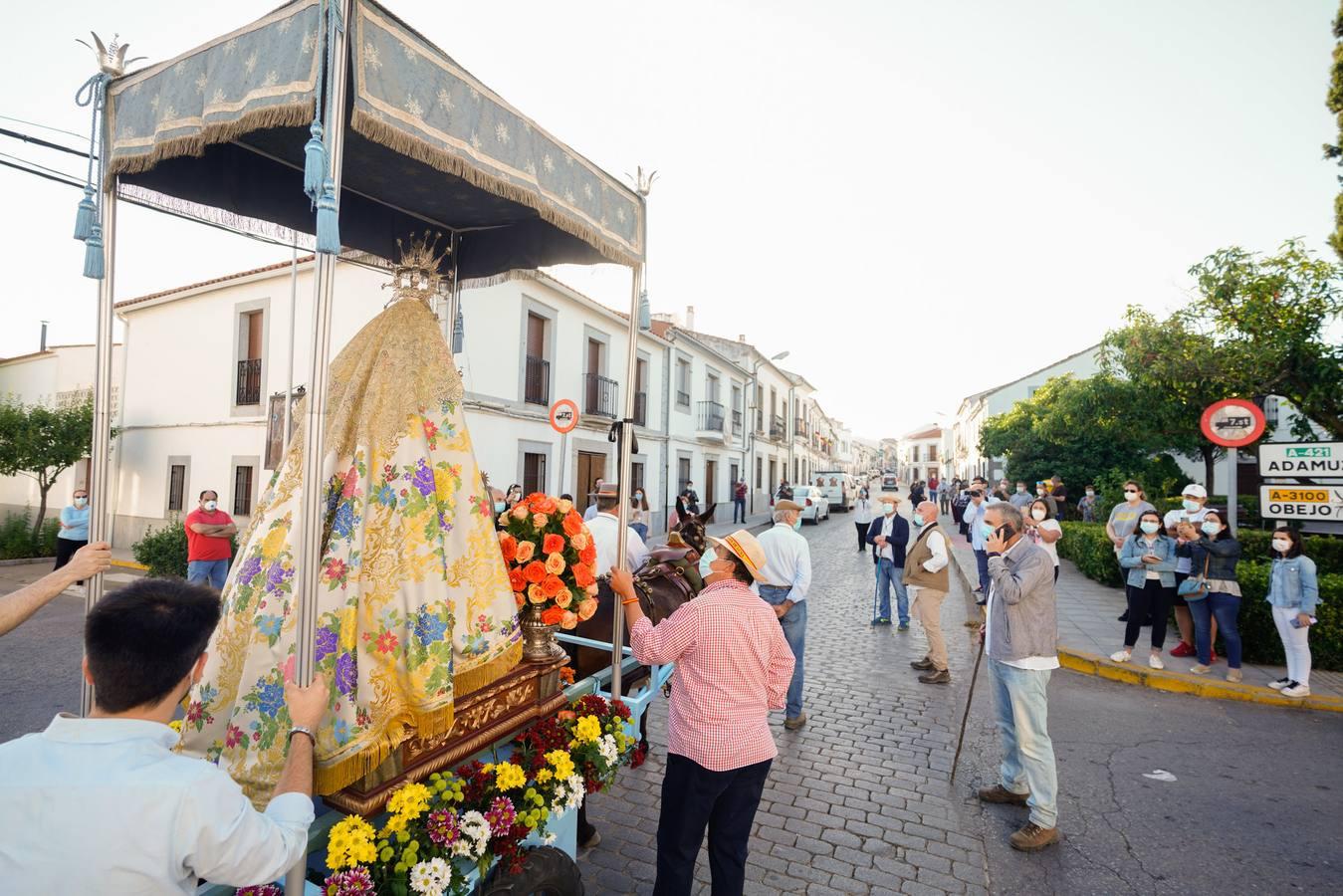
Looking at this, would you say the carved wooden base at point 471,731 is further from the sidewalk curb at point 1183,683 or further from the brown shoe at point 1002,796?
the sidewalk curb at point 1183,683

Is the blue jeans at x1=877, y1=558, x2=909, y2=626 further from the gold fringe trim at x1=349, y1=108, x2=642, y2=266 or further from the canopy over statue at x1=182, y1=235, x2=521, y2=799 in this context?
the canopy over statue at x1=182, y1=235, x2=521, y2=799

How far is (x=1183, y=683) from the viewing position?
21.1ft

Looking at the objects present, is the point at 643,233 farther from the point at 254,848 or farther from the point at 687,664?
the point at 254,848

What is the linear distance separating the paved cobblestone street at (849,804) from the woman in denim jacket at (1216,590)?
2372mm

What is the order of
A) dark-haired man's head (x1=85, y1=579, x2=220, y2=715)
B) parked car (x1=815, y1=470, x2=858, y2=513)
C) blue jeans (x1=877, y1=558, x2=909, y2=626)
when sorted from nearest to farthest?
dark-haired man's head (x1=85, y1=579, x2=220, y2=715) < blue jeans (x1=877, y1=558, x2=909, y2=626) < parked car (x1=815, y1=470, x2=858, y2=513)

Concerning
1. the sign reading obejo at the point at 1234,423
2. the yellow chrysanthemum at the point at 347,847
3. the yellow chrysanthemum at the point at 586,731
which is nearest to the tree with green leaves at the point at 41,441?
the yellow chrysanthemum at the point at 586,731

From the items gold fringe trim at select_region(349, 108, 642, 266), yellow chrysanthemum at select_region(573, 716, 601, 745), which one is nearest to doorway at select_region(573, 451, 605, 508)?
gold fringe trim at select_region(349, 108, 642, 266)

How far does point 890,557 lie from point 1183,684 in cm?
317

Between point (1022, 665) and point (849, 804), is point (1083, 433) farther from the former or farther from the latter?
point (849, 804)

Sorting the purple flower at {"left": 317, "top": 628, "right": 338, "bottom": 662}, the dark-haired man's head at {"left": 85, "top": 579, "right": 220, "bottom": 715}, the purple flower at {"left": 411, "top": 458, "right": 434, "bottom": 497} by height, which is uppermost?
the purple flower at {"left": 411, "top": 458, "right": 434, "bottom": 497}

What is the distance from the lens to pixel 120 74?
2.52 meters

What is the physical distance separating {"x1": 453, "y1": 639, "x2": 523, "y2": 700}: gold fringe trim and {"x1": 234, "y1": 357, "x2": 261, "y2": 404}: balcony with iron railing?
44.8ft

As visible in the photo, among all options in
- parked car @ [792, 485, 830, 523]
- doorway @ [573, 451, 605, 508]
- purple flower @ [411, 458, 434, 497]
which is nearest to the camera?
purple flower @ [411, 458, 434, 497]

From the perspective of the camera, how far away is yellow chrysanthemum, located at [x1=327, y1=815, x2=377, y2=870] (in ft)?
6.32
